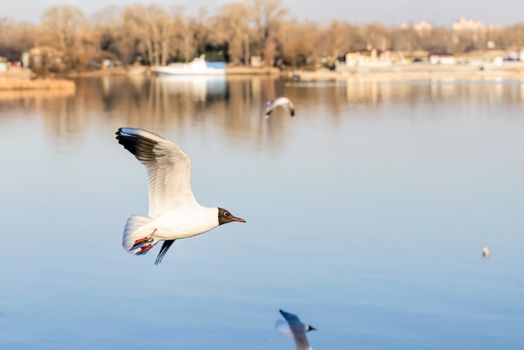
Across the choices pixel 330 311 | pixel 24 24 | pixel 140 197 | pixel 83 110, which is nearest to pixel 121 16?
pixel 24 24

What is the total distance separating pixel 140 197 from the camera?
Result: 15.7 metres

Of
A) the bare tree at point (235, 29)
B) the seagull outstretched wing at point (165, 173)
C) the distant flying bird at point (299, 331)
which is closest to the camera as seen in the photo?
the distant flying bird at point (299, 331)

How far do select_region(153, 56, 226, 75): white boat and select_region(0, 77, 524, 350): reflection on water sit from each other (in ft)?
182

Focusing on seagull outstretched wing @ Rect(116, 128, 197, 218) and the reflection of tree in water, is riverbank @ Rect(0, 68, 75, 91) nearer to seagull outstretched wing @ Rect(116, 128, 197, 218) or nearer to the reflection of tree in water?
the reflection of tree in water

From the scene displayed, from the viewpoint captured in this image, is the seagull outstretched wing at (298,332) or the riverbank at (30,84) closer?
the seagull outstretched wing at (298,332)

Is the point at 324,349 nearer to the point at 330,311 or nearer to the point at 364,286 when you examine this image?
the point at 330,311

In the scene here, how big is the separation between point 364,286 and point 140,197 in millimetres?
6063

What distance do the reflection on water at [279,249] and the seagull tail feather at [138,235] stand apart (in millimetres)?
2569

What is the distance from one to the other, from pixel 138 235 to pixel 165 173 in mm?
465

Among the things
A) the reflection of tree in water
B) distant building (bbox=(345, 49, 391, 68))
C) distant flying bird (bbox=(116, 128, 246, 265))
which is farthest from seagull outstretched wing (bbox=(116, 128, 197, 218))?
distant building (bbox=(345, 49, 391, 68))

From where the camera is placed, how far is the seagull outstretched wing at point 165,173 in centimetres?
636

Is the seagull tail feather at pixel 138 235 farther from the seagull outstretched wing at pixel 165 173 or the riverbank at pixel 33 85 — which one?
the riverbank at pixel 33 85

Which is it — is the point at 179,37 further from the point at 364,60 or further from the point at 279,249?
the point at 279,249

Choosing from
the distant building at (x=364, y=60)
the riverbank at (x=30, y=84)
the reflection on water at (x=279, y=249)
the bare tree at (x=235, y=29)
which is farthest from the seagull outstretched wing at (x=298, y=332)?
the bare tree at (x=235, y=29)
